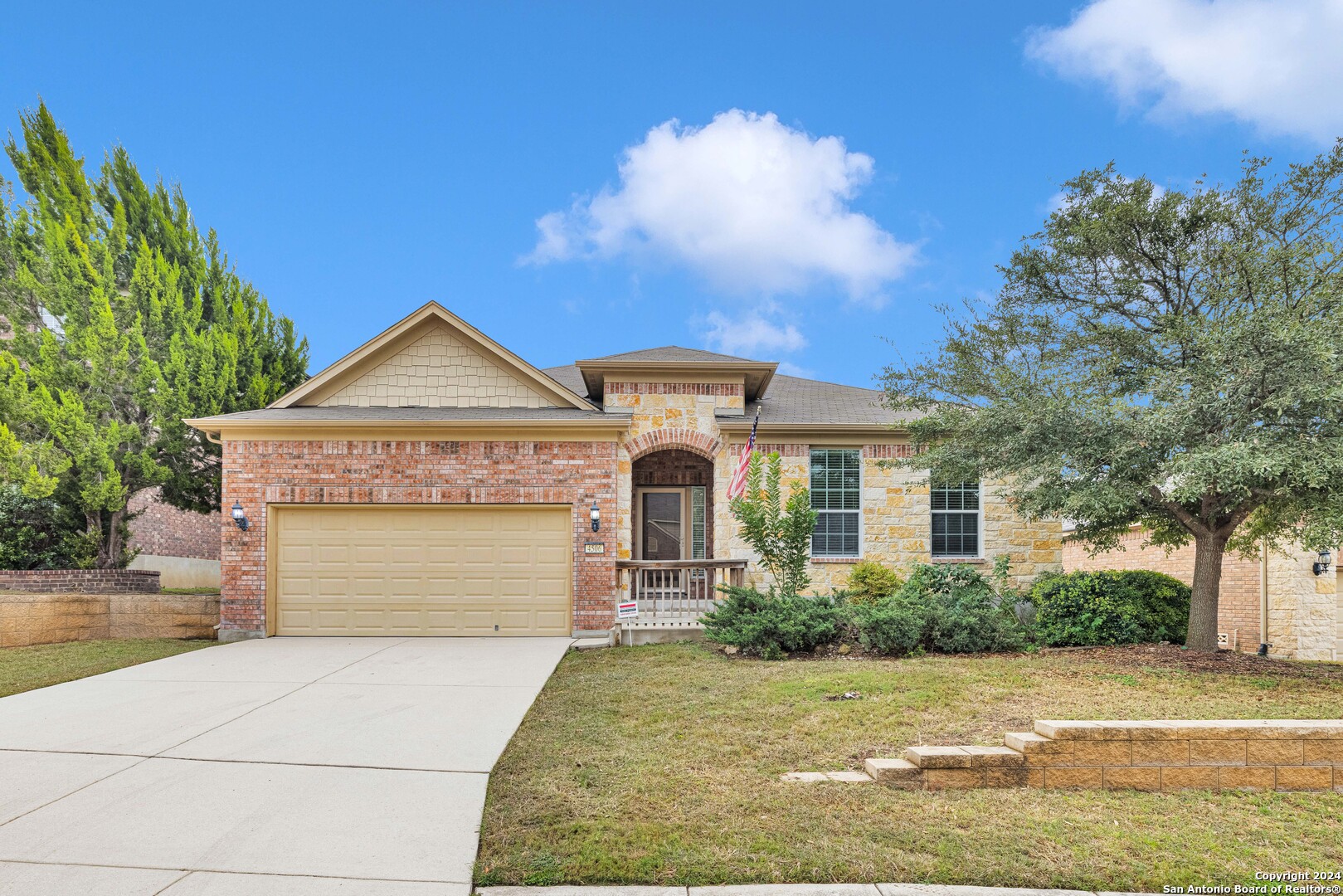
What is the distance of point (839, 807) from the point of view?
4770mm

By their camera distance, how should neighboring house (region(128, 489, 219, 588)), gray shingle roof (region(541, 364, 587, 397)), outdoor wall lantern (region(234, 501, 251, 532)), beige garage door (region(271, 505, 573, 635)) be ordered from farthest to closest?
1. neighboring house (region(128, 489, 219, 588))
2. gray shingle roof (region(541, 364, 587, 397))
3. beige garage door (region(271, 505, 573, 635))
4. outdoor wall lantern (region(234, 501, 251, 532))

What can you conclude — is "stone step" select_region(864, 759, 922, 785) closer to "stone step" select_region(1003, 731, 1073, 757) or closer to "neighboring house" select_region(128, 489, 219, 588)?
"stone step" select_region(1003, 731, 1073, 757)

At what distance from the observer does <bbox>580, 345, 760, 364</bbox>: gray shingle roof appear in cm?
1465

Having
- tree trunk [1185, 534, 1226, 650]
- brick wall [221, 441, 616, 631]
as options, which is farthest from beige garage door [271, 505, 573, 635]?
tree trunk [1185, 534, 1226, 650]

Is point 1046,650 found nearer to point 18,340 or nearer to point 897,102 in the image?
point 897,102

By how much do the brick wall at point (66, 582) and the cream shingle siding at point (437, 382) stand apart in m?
5.27

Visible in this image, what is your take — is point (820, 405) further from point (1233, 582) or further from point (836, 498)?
point (1233, 582)

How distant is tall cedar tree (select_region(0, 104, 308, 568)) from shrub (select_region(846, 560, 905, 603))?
13223 millimetres

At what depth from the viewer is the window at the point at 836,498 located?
47.8 feet

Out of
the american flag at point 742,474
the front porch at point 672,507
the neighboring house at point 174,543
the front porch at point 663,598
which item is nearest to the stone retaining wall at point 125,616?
the neighboring house at point 174,543

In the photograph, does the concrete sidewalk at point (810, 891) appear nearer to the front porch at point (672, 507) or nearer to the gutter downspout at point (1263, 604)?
the front porch at point (672, 507)

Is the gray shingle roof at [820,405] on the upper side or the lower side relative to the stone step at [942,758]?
Answer: upper

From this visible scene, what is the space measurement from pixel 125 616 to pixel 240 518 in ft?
8.95

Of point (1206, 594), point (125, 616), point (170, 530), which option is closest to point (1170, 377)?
point (1206, 594)
